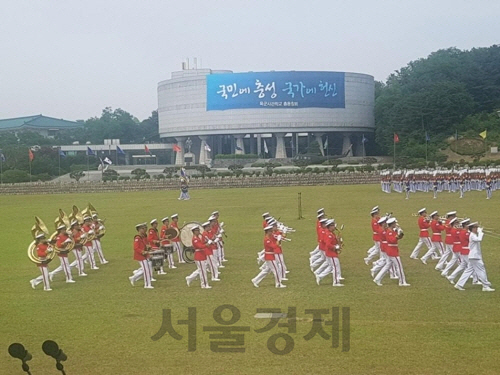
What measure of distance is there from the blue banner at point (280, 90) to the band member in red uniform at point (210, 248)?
86433 mm

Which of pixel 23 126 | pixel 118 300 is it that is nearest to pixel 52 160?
pixel 23 126

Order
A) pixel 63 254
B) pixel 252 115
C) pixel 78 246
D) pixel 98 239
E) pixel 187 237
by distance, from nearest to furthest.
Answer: pixel 63 254
pixel 78 246
pixel 187 237
pixel 98 239
pixel 252 115

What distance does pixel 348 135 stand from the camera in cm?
11106

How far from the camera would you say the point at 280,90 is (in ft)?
344

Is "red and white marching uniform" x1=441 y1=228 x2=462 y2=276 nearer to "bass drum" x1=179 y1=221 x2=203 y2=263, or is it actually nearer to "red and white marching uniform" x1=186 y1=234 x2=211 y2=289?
"red and white marching uniform" x1=186 y1=234 x2=211 y2=289

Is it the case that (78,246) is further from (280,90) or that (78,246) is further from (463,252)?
(280,90)

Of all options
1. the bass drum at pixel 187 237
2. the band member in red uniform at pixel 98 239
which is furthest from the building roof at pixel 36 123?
the bass drum at pixel 187 237

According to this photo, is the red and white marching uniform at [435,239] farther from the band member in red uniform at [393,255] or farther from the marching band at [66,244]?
the marching band at [66,244]

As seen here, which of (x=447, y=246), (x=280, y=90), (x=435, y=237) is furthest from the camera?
(x=280, y=90)

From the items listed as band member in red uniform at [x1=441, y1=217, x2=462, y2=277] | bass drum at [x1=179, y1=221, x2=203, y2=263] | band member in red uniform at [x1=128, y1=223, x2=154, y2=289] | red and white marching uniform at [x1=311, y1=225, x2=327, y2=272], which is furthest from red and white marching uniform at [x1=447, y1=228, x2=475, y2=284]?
bass drum at [x1=179, y1=221, x2=203, y2=263]

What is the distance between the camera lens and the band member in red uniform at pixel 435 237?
19.4 meters

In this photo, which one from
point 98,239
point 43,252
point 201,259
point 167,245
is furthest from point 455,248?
point 98,239

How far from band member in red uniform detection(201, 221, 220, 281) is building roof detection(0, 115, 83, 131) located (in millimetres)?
99870

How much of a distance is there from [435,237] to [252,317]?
792cm
